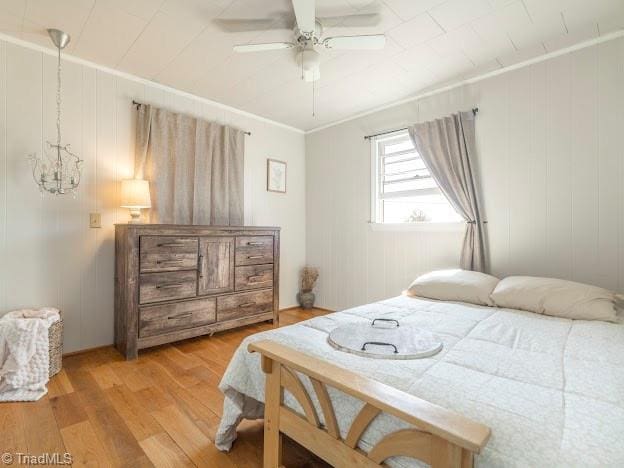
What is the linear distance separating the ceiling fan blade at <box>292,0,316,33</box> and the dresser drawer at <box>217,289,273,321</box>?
2.23 meters

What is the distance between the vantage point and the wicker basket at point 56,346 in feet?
6.73

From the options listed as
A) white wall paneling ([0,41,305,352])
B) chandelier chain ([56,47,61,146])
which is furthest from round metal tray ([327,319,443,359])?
chandelier chain ([56,47,61,146])

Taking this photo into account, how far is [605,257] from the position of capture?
2.13 m

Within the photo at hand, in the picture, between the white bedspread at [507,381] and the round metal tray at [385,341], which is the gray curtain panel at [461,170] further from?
the round metal tray at [385,341]

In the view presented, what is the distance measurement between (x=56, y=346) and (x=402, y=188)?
125 inches

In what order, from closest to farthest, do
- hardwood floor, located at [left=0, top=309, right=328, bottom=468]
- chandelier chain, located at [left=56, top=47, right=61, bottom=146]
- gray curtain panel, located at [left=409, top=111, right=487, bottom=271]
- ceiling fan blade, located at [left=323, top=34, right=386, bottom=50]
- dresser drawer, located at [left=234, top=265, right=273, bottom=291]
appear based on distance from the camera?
1. hardwood floor, located at [left=0, top=309, right=328, bottom=468]
2. ceiling fan blade, located at [left=323, top=34, right=386, bottom=50]
3. chandelier chain, located at [left=56, top=47, right=61, bottom=146]
4. gray curtain panel, located at [left=409, top=111, right=487, bottom=271]
5. dresser drawer, located at [left=234, top=265, right=273, bottom=291]

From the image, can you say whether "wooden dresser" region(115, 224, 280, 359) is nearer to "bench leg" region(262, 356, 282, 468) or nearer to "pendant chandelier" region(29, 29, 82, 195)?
"pendant chandelier" region(29, 29, 82, 195)

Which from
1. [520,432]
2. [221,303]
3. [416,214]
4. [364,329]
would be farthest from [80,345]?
[416,214]

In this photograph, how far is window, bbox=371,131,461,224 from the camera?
118 inches

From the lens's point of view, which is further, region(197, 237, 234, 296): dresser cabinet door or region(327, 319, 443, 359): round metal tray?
region(197, 237, 234, 296): dresser cabinet door

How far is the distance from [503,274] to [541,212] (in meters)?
0.56

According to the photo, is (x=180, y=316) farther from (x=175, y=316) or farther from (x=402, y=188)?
(x=402, y=188)

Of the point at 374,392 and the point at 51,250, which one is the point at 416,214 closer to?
the point at 374,392

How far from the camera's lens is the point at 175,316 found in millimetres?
2578
